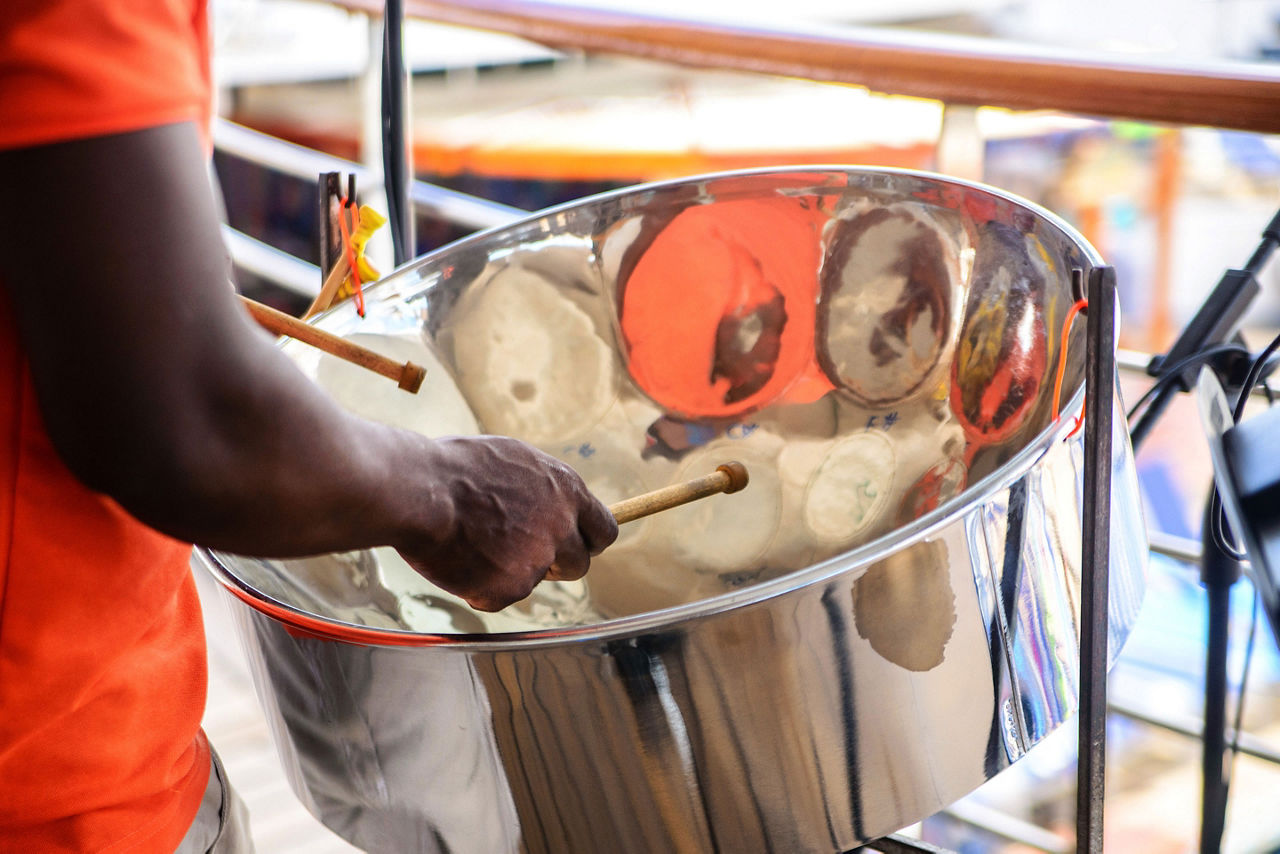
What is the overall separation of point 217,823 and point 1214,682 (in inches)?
31.5

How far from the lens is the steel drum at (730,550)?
702 millimetres

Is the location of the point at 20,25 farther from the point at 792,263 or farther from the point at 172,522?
the point at 792,263

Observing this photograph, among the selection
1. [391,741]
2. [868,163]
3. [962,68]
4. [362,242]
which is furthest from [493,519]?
[868,163]

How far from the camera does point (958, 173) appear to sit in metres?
1.29

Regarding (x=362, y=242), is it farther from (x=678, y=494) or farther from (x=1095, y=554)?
(x=1095, y=554)

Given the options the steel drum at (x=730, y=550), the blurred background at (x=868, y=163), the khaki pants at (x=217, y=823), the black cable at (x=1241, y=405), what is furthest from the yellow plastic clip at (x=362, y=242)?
the blurred background at (x=868, y=163)

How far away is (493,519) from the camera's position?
663 millimetres

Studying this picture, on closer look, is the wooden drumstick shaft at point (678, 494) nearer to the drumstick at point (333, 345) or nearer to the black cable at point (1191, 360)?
the drumstick at point (333, 345)

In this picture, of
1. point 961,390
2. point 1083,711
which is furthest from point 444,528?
point 961,390

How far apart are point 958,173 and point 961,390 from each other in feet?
1.04

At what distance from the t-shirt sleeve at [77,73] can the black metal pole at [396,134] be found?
2.36 ft

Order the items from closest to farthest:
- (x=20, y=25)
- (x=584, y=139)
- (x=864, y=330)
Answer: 1. (x=20, y=25)
2. (x=864, y=330)
3. (x=584, y=139)

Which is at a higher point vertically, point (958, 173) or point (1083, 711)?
point (958, 173)

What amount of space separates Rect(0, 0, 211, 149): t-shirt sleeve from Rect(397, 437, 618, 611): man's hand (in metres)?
0.23
